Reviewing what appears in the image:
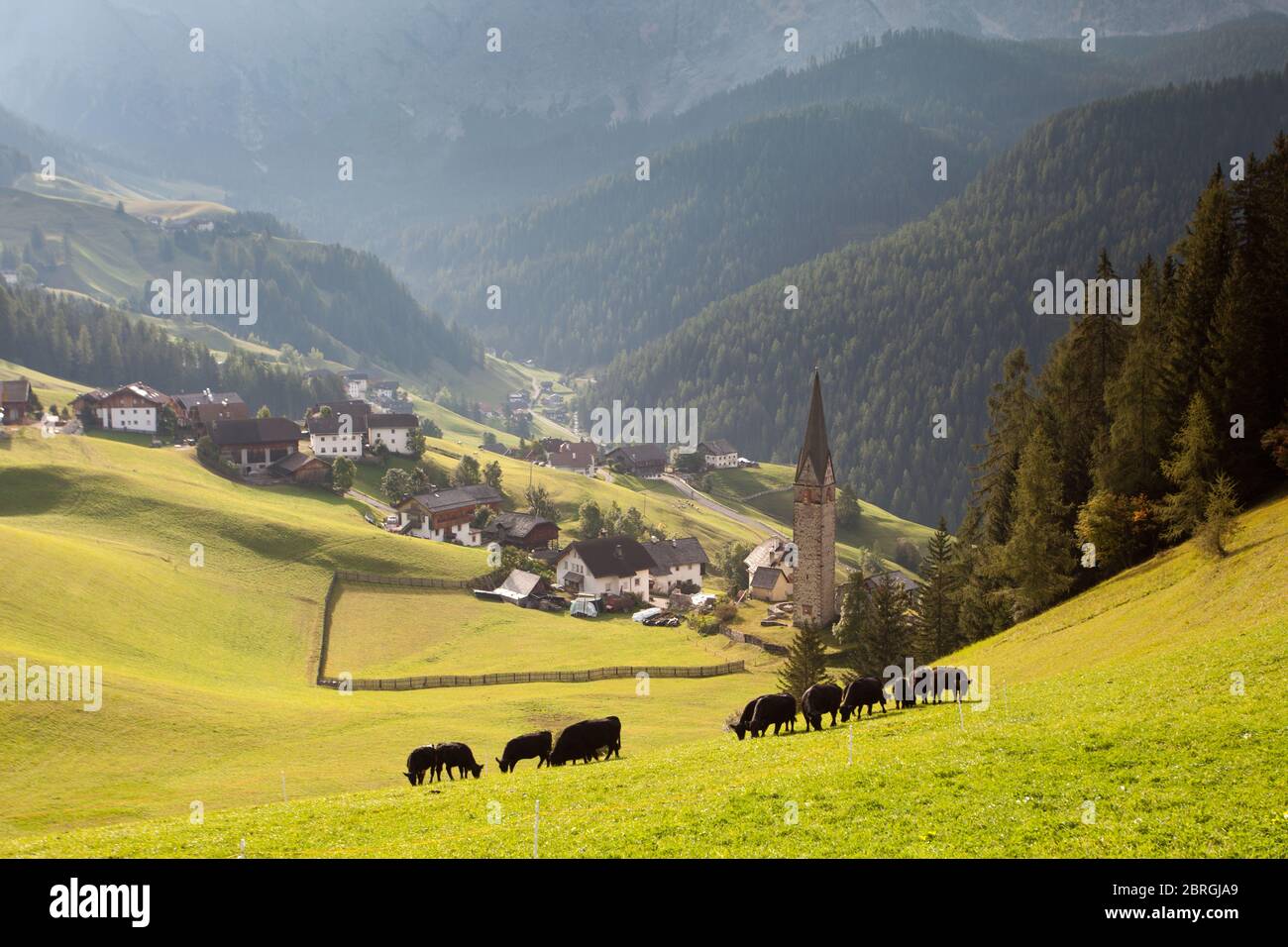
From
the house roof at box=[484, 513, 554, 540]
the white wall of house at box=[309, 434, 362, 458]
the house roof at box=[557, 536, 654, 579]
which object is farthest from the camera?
the white wall of house at box=[309, 434, 362, 458]

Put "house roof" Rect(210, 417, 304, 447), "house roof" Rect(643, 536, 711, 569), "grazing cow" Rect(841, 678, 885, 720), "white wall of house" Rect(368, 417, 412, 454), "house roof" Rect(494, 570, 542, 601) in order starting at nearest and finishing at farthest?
1. "grazing cow" Rect(841, 678, 885, 720)
2. "house roof" Rect(494, 570, 542, 601)
3. "house roof" Rect(643, 536, 711, 569)
4. "house roof" Rect(210, 417, 304, 447)
5. "white wall of house" Rect(368, 417, 412, 454)

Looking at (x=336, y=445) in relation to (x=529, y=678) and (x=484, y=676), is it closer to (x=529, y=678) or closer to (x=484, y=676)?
(x=484, y=676)

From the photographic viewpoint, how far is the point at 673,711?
2537 inches

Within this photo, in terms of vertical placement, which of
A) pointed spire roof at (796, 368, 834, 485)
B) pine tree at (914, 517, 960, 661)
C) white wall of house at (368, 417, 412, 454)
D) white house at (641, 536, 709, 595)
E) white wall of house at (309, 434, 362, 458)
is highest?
white wall of house at (368, 417, 412, 454)

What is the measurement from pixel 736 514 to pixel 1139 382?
12185 cm

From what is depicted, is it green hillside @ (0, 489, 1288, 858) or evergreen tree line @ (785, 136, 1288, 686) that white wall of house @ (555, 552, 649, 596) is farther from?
green hillside @ (0, 489, 1288, 858)

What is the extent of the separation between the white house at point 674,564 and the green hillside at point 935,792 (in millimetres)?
85258

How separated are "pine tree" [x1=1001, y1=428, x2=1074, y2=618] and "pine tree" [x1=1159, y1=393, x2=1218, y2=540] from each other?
20.6 ft

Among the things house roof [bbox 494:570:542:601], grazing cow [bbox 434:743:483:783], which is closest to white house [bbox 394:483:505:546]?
house roof [bbox 494:570:542:601]

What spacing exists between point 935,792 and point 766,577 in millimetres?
93622

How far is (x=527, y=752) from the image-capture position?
35.8m

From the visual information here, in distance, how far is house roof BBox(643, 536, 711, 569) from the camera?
123750 mm

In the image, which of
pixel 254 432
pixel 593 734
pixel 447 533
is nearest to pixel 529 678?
pixel 593 734

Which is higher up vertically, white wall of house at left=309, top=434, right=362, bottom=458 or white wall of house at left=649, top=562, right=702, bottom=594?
white wall of house at left=309, top=434, right=362, bottom=458
